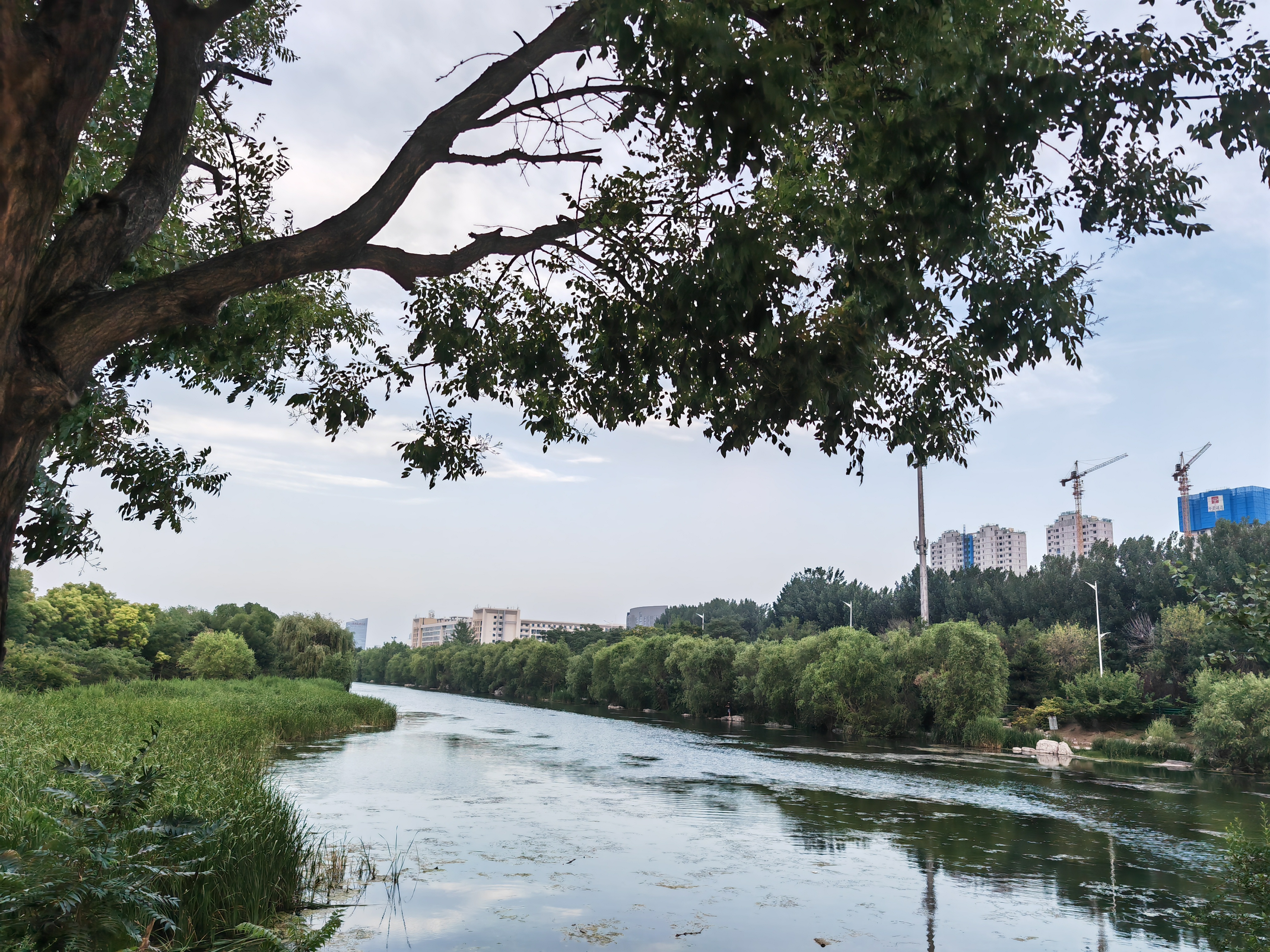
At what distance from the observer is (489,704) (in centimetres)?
7694

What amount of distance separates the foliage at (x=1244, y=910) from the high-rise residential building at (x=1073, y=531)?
135m

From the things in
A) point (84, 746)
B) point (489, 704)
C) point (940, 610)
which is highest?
point (940, 610)

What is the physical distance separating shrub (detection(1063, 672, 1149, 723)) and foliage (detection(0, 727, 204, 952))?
1857 inches

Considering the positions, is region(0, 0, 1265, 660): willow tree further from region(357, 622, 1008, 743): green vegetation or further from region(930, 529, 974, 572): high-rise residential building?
region(930, 529, 974, 572): high-rise residential building

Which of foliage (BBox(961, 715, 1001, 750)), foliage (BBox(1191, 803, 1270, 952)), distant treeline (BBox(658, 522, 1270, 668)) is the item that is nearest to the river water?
foliage (BBox(1191, 803, 1270, 952))

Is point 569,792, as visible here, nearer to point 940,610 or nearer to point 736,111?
point 736,111

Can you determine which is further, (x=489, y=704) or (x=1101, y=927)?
(x=489, y=704)

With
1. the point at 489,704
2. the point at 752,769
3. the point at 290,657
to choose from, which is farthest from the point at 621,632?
the point at 752,769

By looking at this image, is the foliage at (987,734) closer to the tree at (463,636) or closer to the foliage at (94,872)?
the foliage at (94,872)

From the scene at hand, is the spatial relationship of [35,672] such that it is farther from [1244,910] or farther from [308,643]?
[1244,910]

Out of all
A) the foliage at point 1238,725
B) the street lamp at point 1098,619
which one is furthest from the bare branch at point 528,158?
the street lamp at point 1098,619

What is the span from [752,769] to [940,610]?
1828 inches

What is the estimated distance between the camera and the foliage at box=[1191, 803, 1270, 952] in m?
9.39

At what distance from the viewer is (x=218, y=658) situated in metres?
48.4
